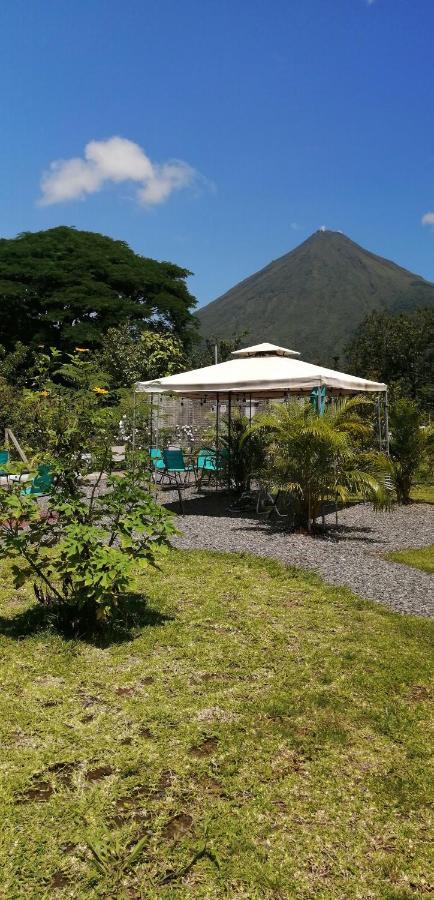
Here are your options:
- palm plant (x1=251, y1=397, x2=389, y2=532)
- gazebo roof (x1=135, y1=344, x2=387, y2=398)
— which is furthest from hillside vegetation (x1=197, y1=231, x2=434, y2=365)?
palm plant (x1=251, y1=397, x2=389, y2=532)

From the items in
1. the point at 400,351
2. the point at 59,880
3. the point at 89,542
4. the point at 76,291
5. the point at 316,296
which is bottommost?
the point at 59,880

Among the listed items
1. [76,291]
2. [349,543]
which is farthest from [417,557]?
[76,291]

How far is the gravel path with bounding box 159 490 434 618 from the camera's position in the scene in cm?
526

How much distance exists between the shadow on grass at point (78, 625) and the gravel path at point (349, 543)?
1788mm

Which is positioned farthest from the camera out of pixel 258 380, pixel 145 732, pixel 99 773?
pixel 258 380

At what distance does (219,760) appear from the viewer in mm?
2607

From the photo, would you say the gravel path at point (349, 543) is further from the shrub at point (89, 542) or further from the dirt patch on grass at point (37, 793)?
the dirt patch on grass at point (37, 793)

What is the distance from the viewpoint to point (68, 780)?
2449mm

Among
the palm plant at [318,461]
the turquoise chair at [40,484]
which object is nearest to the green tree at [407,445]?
the palm plant at [318,461]

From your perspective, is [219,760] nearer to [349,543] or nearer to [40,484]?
[40,484]

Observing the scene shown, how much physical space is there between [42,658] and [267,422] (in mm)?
4548

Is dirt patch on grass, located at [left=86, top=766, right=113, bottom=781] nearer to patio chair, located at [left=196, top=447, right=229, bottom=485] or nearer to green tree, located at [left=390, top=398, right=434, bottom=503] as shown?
patio chair, located at [left=196, top=447, right=229, bottom=485]

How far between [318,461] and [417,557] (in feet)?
5.11

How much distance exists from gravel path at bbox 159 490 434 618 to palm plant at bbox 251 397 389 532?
52cm
